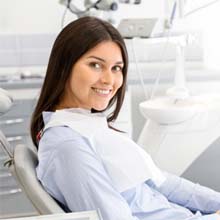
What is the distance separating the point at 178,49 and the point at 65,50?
44.3 inches

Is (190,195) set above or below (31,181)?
below

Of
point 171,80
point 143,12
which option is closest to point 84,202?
point 171,80

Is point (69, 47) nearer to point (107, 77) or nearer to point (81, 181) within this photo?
point (107, 77)

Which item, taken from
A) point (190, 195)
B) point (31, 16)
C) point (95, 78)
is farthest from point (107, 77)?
point (31, 16)

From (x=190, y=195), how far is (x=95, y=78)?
0.48m

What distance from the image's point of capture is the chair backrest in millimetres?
963

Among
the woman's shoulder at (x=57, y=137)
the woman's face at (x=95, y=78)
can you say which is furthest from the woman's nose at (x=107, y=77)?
the woman's shoulder at (x=57, y=137)

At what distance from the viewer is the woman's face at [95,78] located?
3.74 ft

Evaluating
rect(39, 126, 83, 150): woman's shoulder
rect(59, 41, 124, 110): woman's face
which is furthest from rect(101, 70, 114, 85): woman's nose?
rect(39, 126, 83, 150): woman's shoulder

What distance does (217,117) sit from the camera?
7.04ft

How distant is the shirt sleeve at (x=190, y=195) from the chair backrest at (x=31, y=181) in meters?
0.40

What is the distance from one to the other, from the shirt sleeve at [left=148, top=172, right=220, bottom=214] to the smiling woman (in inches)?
0.7

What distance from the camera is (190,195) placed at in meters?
1.33

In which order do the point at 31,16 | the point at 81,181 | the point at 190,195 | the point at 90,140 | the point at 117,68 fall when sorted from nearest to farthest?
the point at 81,181 < the point at 90,140 < the point at 117,68 < the point at 190,195 < the point at 31,16
